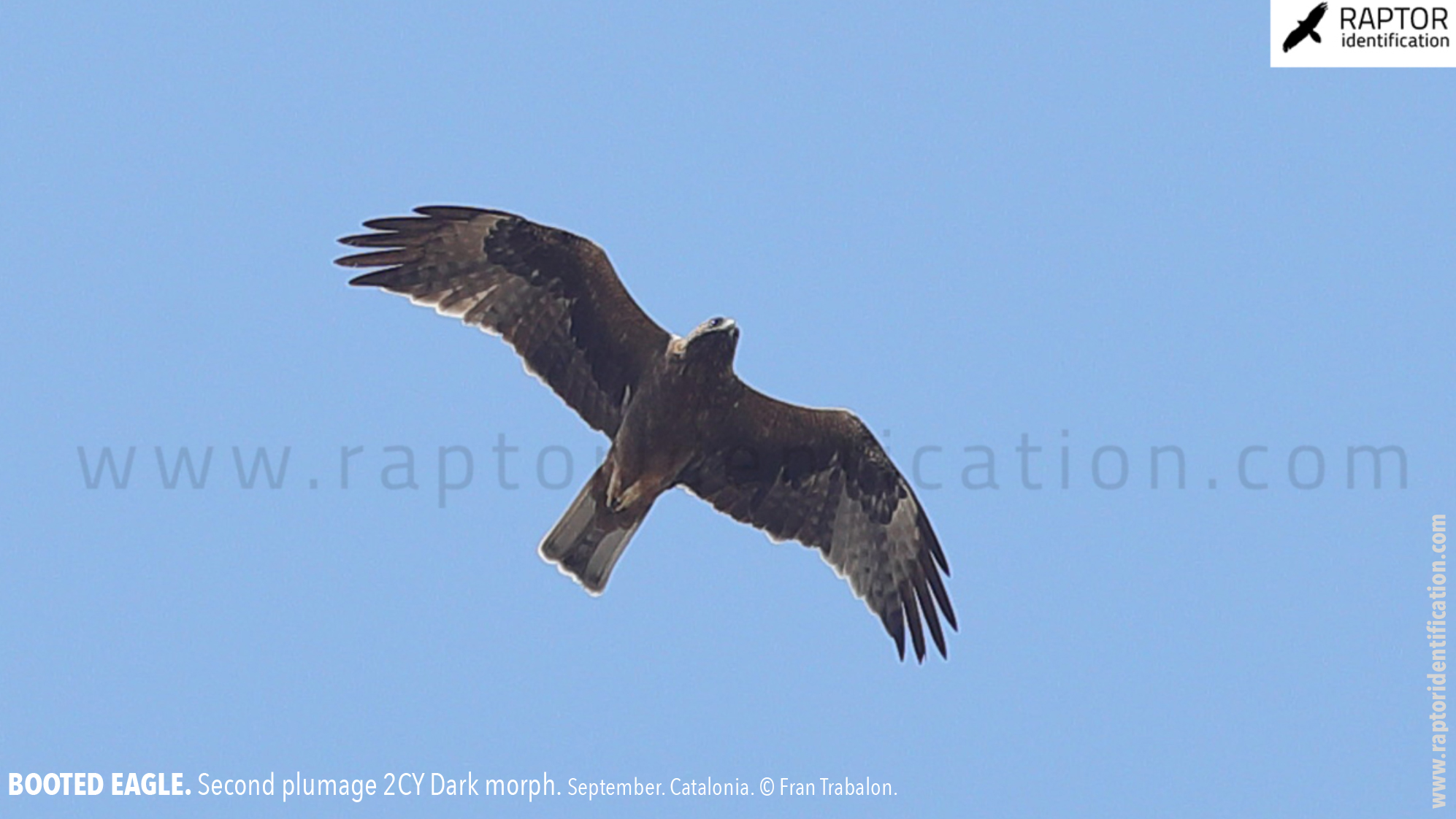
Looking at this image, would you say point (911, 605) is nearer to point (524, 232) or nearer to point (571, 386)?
point (571, 386)

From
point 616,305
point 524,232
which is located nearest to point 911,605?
point 616,305

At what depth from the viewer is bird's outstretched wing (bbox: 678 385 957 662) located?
39.8 ft

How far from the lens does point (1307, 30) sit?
13852 millimetres

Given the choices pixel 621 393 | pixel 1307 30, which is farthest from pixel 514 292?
pixel 1307 30

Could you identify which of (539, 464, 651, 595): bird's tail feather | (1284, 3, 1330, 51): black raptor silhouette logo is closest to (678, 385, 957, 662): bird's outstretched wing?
(539, 464, 651, 595): bird's tail feather

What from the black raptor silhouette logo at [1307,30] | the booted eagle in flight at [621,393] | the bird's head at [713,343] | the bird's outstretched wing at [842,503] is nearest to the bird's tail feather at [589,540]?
the booted eagle in flight at [621,393]

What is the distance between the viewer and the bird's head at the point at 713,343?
1109 centimetres

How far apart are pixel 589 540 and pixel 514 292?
1855 millimetres

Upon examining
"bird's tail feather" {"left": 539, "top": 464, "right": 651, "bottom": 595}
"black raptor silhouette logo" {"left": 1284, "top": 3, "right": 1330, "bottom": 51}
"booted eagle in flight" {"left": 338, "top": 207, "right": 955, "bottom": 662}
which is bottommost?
"bird's tail feather" {"left": 539, "top": 464, "right": 651, "bottom": 595}

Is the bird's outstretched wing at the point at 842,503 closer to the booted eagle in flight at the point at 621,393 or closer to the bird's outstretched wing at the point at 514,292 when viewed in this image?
the booted eagle in flight at the point at 621,393

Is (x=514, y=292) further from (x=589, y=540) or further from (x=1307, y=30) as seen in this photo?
(x=1307, y=30)

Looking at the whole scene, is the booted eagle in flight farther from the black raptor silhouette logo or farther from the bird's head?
the black raptor silhouette logo

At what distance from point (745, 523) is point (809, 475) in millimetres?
580

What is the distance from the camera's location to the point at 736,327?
11.1 meters
